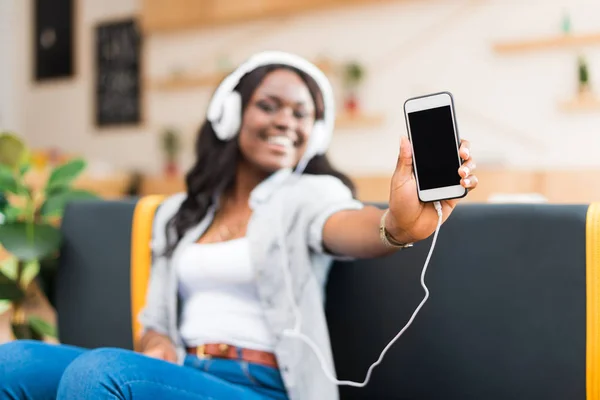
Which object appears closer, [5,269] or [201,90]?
[5,269]

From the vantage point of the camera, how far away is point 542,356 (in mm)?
1174

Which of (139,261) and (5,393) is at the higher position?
(139,261)

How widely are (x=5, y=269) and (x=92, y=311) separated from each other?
1.39 ft

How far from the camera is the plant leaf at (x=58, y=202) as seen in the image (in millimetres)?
1866

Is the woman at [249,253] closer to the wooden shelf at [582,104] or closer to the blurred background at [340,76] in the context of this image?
the blurred background at [340,76]

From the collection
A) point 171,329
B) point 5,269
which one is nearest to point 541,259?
point 171,329

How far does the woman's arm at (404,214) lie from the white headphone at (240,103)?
38 centimetres

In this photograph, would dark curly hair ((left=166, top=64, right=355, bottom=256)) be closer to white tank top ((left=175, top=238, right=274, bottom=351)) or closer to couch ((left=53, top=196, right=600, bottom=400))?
white tank top ((left=175, top=238, right=274, bottom=351))

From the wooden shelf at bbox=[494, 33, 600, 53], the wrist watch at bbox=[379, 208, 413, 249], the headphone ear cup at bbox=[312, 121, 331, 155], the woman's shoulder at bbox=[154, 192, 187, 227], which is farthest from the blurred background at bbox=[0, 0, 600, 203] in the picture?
the wrist watch at bbox=[379, 208, 413, 249]

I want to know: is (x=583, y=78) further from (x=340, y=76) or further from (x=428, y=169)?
(x=428, y=169)

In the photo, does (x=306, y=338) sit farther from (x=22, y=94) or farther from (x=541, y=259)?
(x=22, y=94)

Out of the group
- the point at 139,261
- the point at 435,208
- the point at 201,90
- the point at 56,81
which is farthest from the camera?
the point at 56,81

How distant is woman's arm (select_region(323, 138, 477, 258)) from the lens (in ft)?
3.14

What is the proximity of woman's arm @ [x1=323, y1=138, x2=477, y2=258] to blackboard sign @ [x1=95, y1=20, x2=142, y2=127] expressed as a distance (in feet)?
14.7
